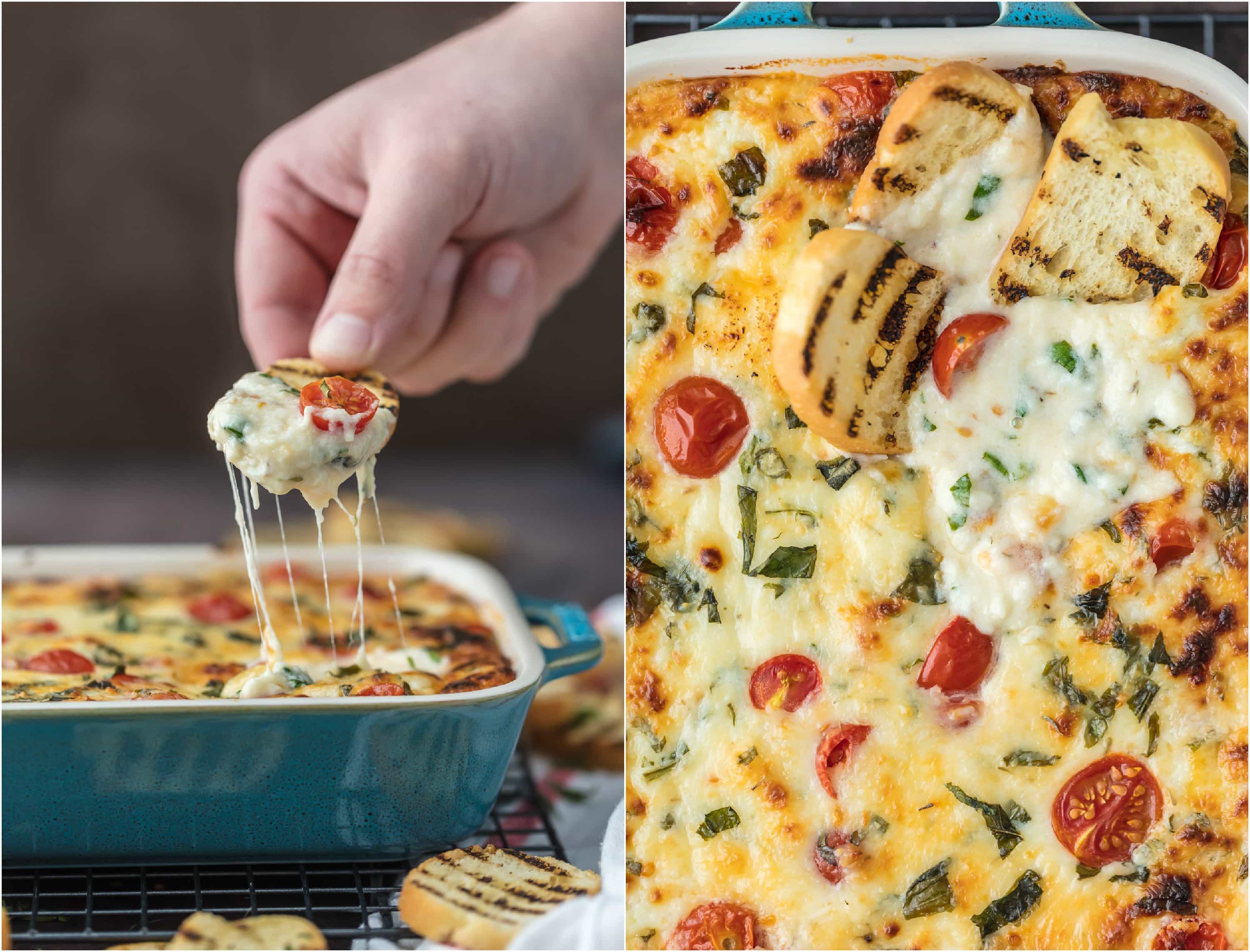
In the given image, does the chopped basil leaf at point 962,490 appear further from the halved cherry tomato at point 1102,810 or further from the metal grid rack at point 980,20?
the metal grid rack at point 980,20

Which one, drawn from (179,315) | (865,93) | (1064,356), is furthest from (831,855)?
(179,315)

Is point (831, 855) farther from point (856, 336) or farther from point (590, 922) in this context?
point (856, 336)

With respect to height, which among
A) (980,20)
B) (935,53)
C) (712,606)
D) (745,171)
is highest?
(980,20)

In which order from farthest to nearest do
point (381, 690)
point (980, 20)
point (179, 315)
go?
point (179, 315)
point (980, 20)
point (381, 690)

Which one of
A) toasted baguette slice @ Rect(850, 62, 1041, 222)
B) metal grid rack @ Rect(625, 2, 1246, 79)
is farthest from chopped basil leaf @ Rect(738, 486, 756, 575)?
metal grid rack @ Rect(625, 2, 1246, 79)

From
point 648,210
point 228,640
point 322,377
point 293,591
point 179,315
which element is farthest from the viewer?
point 179,315
